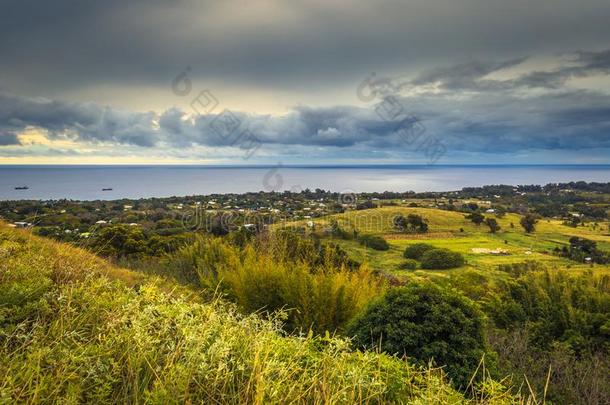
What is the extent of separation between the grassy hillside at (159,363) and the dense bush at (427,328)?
2116 mm

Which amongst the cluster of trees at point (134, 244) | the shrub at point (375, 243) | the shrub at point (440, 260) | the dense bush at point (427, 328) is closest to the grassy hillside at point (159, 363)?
the dense bush at point (427, 328)

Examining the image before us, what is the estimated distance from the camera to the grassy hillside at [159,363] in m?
1.97

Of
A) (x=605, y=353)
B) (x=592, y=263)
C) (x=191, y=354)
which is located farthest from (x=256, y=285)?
(x=592, y=263)

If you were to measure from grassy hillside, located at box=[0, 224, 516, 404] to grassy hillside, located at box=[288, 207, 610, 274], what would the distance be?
3491 cm

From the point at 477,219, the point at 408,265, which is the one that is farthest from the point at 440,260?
the point at 477,219

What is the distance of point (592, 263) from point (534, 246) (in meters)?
10.3

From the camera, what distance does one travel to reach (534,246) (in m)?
50.3

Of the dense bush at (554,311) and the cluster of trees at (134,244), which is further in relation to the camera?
the cluster of trees at (134,244)

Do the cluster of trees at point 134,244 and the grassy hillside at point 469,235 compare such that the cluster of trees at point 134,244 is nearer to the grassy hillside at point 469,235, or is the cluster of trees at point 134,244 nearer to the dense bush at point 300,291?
the dense bush at point 300,291

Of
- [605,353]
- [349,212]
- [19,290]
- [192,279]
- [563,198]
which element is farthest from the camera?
[563,198]

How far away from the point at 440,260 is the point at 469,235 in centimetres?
2259

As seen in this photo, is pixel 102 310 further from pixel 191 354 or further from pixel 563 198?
pixel 563 198

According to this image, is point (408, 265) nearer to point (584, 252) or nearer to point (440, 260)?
point (440, 260)

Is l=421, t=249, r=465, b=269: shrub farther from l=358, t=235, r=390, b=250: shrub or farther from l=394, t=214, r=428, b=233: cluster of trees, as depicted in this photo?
l=394, t=214, r=428, b=233: cluster of trees
